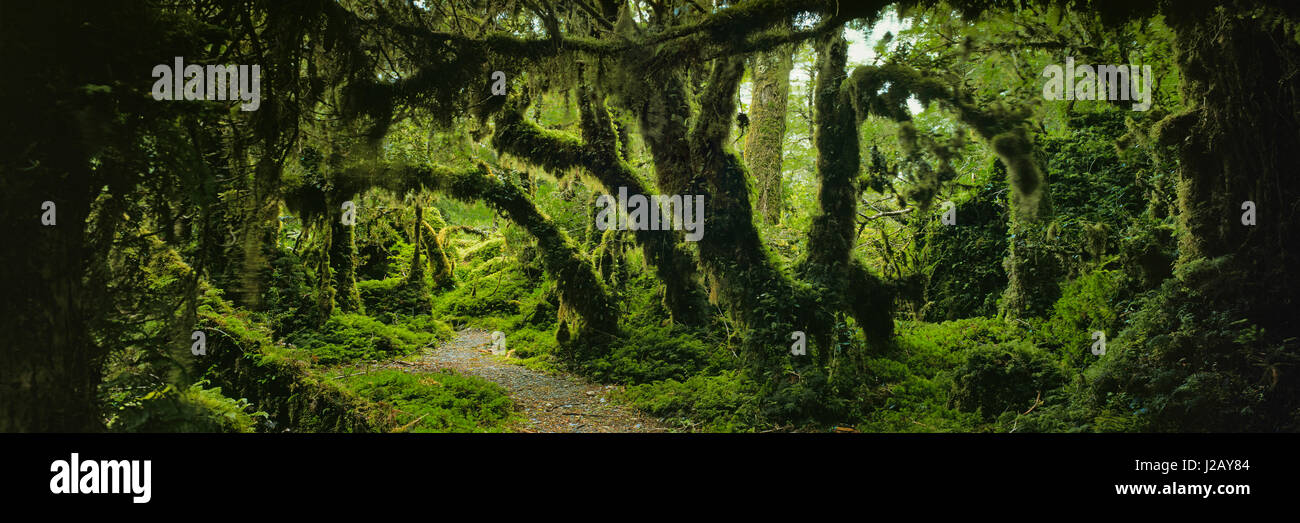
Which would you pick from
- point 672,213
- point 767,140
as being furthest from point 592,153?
point 767,140

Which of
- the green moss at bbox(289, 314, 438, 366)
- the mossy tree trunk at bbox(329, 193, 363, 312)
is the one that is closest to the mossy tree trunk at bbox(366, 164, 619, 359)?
the green moss at bbox(289, 314, 438, 366)

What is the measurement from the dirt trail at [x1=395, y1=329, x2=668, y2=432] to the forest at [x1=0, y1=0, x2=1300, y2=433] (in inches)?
3.7

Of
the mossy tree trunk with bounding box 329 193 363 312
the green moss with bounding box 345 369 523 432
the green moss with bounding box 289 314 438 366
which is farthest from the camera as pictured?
the mossy tree trunk with bounding box 329 193 363 312

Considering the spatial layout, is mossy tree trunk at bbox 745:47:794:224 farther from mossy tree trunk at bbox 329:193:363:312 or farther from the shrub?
mossy tree trunk at bbox 329:193:363:312

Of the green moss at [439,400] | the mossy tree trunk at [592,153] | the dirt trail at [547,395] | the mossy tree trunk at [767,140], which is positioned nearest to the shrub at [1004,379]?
the dirt trail at [547,395]

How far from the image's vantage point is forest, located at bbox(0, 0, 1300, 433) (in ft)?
12.9

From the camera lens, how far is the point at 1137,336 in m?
6.37

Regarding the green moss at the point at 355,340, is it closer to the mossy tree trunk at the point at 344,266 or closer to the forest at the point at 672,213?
the forest at the point at 672,213

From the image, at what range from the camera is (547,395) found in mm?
9398

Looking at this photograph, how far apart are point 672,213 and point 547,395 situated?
361cm

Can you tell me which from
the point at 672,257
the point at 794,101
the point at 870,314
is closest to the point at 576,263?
the point at 672,257

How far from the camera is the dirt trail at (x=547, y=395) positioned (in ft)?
25.8

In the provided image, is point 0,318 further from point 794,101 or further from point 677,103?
point 794,101

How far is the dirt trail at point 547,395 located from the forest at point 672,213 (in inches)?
3.7
